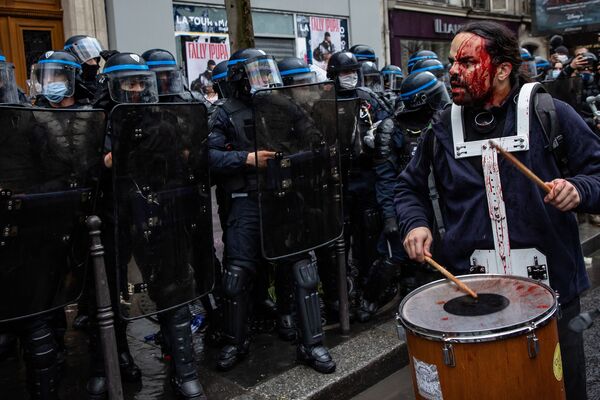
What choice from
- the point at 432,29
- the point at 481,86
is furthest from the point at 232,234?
the point at 432,29

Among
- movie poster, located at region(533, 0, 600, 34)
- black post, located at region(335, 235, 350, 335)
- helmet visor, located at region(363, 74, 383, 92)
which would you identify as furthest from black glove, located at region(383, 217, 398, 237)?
movie poster, located at region(533, 0, 600, 34)

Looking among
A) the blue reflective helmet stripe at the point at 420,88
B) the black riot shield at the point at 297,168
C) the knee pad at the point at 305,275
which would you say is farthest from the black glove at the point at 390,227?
the blue reflective helmet stripe at the point at 420,88

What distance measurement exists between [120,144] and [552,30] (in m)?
15.9

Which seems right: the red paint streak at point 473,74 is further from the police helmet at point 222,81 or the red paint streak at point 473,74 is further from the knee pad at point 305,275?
the police helmet at point 222,81

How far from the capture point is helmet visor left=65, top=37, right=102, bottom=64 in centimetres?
576

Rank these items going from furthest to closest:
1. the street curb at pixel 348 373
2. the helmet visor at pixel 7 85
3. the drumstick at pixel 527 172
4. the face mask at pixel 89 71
A: the face mask at pixel 89 71 < the helmet visor at pixel 7 85 < the street curb at pixel 348 373 < the drumstick at pixel 527 172

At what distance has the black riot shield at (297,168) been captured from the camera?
3.62m

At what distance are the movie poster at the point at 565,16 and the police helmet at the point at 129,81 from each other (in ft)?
47.0

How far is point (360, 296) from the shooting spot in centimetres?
486

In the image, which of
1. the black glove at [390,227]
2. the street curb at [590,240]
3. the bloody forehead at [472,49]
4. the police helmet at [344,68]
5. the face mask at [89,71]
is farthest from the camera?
the street curb at [590,240]

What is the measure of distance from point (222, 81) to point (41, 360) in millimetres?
2193

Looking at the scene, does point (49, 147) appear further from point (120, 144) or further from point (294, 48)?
point (294, 48)

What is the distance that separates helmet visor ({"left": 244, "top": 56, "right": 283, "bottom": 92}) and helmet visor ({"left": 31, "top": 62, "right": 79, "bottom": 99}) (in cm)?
115

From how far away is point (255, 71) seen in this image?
13.0 feet
